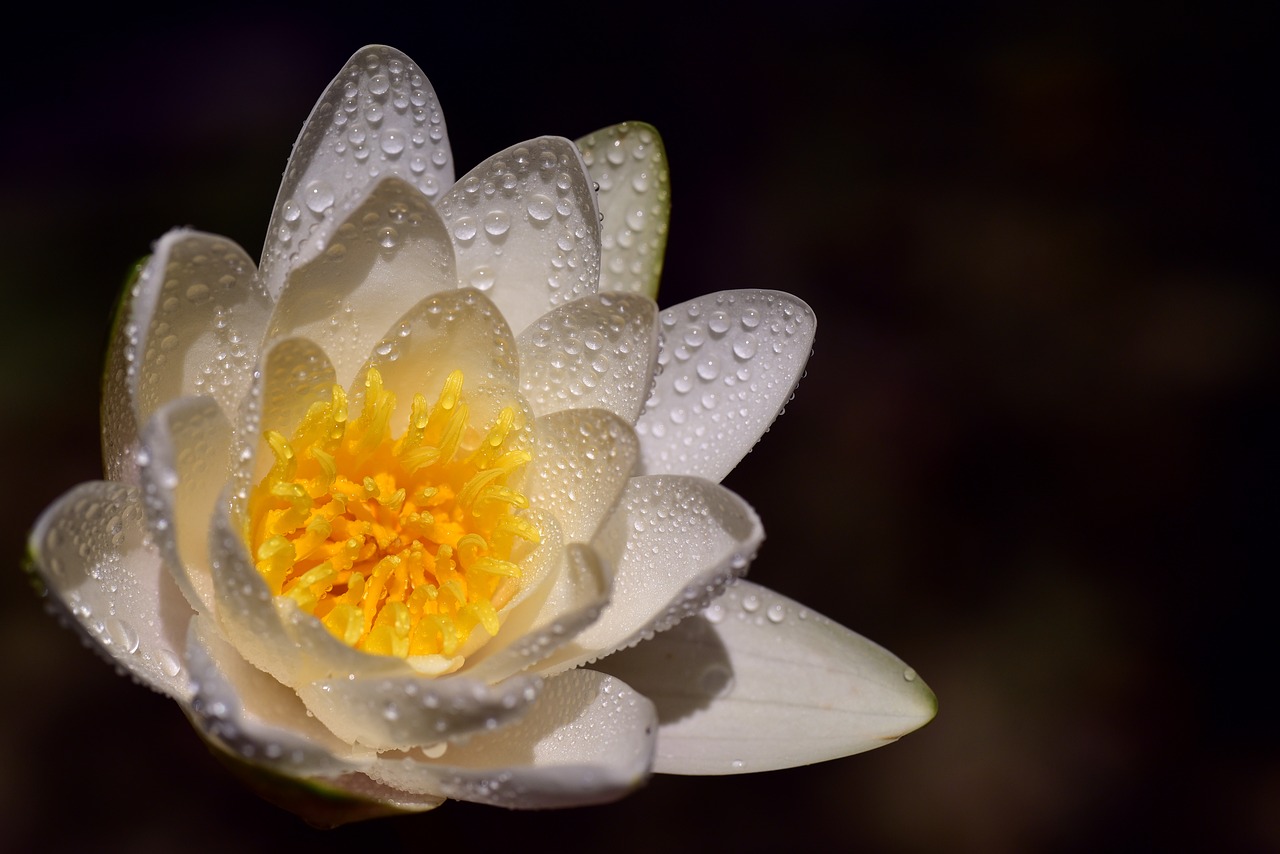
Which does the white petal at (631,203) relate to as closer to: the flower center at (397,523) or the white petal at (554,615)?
the flower center at (397,523)

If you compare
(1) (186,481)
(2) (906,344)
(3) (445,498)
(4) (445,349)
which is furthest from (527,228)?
(2) (906,344)

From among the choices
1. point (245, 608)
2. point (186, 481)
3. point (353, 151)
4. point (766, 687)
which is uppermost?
point (353, 151)

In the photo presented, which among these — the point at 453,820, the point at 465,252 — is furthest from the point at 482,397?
the point at 453,820

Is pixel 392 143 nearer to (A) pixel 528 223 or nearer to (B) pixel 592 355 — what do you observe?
(A) pixel 528 223

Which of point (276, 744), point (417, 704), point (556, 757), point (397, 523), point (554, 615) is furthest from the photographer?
point (397, 523)

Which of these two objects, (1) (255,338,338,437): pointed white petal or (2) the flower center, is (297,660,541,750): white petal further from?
(1) (255,338,338,437): pointed white petal

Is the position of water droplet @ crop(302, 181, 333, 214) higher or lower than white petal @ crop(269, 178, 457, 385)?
higher

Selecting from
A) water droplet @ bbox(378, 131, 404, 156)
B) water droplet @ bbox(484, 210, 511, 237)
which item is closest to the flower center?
water droplet @ bbox(484, 210, 511, 237)

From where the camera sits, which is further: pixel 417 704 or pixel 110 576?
pixel 110 576
